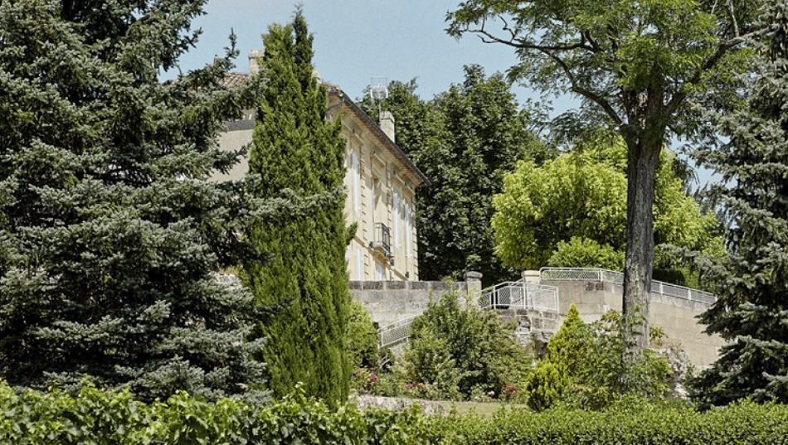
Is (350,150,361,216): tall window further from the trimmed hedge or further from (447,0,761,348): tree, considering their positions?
the trimmed hedge

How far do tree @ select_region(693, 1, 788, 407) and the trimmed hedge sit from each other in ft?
4.91

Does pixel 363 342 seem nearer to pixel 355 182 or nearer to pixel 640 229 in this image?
pixel 640 229

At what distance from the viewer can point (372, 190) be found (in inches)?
1651

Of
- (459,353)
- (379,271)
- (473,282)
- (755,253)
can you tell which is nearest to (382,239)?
(379,271)

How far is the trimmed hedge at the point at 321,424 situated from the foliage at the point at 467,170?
116 feet

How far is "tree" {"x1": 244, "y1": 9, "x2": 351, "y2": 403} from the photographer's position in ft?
62.0

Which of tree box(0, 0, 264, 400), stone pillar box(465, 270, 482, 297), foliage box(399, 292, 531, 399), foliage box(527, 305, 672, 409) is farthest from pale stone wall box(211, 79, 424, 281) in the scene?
tree box(0, 0, 264, 400)

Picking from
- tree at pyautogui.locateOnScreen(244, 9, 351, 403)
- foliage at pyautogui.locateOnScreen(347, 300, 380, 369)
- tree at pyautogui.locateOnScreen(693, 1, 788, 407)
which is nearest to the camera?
tree at pyautogui.locateOnScreen(693, 1, 788, 407)

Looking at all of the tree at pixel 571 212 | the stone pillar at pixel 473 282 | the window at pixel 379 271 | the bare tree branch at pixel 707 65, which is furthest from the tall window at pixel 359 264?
the bare tree branch at pixel 707 65

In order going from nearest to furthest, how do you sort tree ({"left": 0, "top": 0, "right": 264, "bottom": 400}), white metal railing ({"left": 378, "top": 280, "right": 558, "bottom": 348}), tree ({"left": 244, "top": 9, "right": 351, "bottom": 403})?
1. tree ({"left": 0, "top": 0, "right": 264, "bottom": 400})
2. tree ({"left": 244, "top": 9, "right": 351, "bottom": 403})
3. white metal railing ({"left": 378, "top": 280, "right": 558, "bottom": 348})

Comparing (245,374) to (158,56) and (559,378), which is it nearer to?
(158,56)

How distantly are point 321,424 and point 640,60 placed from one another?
12.0 meters

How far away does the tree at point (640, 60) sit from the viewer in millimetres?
21766

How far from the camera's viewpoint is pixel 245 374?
14500 mm
